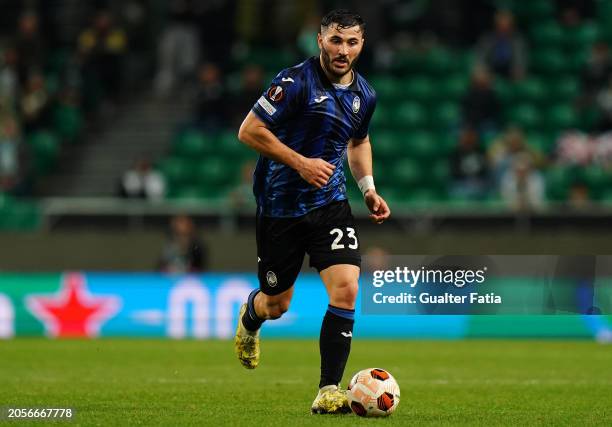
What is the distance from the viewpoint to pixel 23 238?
19.9 m

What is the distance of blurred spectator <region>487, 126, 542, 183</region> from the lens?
62.8 ft

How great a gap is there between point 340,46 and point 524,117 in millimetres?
13227

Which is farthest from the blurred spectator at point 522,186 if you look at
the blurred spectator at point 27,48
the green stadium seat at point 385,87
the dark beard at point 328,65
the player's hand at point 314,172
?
the player's hand at point 314,172

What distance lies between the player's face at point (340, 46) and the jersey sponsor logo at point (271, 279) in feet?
4.50

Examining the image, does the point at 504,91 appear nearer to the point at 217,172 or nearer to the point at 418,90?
the point at 418,90

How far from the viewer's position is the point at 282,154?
8039 mm

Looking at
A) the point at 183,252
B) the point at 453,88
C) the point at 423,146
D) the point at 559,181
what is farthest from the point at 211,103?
the point at 559,181

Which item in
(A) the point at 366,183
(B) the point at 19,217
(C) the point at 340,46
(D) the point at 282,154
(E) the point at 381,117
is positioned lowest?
(B) the point at 19,217

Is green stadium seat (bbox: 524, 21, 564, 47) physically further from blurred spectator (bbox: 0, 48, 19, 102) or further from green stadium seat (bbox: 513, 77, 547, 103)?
blurred spectator (bbox: 0, 48, 19, 102)

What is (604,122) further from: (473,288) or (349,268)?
(349,268)

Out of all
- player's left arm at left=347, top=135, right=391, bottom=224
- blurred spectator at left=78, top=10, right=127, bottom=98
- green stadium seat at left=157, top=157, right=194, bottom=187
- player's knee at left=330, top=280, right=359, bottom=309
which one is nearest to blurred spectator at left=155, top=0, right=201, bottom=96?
blurred spectator at left=78, top=10, right=127, bottom=98

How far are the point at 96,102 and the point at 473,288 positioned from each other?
1411 centimetres

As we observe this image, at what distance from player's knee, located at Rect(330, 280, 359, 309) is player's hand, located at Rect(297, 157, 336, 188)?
0.67 meters

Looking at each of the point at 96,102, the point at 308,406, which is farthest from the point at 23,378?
the point at 96,102
